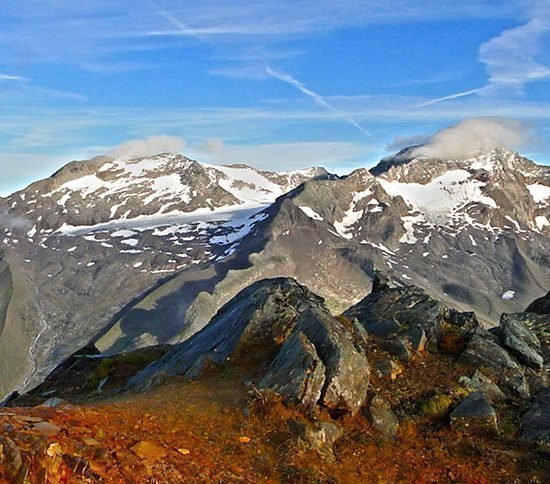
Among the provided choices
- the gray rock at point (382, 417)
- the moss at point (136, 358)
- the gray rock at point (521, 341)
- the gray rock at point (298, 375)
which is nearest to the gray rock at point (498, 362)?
the gray rock at point (521, 341)

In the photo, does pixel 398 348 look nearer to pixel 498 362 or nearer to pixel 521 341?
pixel 498 362

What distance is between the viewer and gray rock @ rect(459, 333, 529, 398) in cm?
2327

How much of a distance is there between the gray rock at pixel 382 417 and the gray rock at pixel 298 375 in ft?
6.23

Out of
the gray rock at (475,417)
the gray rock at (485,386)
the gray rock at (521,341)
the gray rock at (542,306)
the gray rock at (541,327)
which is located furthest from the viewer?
the gray rock at (542,306)

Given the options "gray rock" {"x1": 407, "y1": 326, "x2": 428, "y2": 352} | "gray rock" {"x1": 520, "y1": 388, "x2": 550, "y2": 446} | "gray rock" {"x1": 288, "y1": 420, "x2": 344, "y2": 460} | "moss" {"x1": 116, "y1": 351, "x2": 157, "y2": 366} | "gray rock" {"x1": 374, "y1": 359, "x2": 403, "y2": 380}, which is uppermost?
"gray rock" {"x1": 407, "y1": 326, "x2": 428, "y2": 352}

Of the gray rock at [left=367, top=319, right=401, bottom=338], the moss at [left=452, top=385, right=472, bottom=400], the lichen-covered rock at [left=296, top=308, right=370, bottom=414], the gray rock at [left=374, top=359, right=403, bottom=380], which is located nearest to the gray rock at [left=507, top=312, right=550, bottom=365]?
the moss at [left=452, top=385, right=472, bottom=400]

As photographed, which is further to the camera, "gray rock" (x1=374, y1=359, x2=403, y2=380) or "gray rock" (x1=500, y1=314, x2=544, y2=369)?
"gray rock" (x1=500, y1=314, x2=544, y2=369)

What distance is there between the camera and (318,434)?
60.1 ft

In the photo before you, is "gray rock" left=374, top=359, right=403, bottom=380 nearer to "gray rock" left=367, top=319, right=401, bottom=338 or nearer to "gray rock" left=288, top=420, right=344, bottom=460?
"gray rock" left=367, top=319, right=401, bottom=338

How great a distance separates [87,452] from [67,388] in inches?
906

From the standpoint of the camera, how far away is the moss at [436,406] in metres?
20.6

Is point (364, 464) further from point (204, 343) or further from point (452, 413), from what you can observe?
point (204, 343)

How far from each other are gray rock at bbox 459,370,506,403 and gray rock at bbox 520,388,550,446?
1.32 metres

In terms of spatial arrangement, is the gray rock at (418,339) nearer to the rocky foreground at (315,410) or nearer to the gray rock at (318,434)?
the rocky foreground at (315,410)
